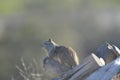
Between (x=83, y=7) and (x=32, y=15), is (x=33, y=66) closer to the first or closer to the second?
(x=32, y=15)

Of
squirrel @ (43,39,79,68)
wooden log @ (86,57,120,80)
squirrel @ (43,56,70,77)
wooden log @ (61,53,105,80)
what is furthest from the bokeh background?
wooden log @ (86,57,120,80)

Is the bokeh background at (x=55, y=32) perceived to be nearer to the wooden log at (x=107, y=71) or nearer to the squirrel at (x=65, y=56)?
the squirrel at (x=65, y=56)

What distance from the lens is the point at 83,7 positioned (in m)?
26.8

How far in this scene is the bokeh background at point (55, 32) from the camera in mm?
18094

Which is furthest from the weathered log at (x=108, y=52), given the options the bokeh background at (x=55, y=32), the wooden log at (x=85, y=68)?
the bokeh background at (x=55, y=32)

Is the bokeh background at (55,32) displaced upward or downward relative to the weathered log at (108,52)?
upward

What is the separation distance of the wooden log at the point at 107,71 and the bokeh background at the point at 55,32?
7077 millimetres

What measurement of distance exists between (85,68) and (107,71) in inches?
12.9

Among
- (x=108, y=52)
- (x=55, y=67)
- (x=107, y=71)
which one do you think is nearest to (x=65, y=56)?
(x=55, y=67)

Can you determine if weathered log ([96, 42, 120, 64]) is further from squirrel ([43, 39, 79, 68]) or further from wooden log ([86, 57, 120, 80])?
squirrel ([43, 39, 79, 68])

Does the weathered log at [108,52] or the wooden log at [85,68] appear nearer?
the wooden log at [85,68]

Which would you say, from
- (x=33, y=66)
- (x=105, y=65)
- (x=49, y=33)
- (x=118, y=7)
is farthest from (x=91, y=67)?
(x=118, y=7)

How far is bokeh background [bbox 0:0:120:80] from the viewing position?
18.1m

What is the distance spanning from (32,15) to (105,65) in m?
14.8
